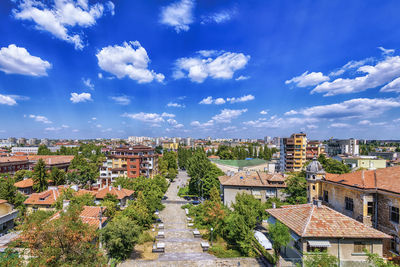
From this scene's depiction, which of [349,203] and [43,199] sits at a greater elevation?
[349,203]

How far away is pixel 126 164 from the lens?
6231 centimetres

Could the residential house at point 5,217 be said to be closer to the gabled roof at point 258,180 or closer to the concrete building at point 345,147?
the gabled roof at point 258,180

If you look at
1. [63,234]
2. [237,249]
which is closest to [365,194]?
[237,249]

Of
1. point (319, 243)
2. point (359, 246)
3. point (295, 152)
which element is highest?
point (295, 152)

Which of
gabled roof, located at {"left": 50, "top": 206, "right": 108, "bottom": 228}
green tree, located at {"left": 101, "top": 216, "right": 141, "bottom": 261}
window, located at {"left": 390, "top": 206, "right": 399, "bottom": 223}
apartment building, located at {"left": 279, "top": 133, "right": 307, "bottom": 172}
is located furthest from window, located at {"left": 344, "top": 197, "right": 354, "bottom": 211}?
apartment building, located at {"left": 279, "top": 133, "right": 307, "bottom": 172}

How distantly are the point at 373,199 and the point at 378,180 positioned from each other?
2262 mm

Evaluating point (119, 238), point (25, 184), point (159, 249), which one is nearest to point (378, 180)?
point (159, 249)

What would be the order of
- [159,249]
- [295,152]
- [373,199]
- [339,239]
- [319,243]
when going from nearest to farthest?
[319,243] < [339,239] < [373,199] < [159,249] < [295,152]

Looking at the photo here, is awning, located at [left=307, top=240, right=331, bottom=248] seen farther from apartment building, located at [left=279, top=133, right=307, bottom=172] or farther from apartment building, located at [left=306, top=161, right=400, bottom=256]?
apartment building, located at [left=279, top=133, right=307, bottom=172]

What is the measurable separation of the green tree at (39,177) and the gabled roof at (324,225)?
51.9 m

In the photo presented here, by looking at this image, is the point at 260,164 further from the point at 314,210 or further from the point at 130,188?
the point at 314,210

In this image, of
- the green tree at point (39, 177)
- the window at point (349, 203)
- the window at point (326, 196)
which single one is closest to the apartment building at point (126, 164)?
the green tree at point (39, 177)

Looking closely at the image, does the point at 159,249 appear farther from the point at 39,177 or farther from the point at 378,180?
the point at 39,177

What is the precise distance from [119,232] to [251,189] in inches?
1023
